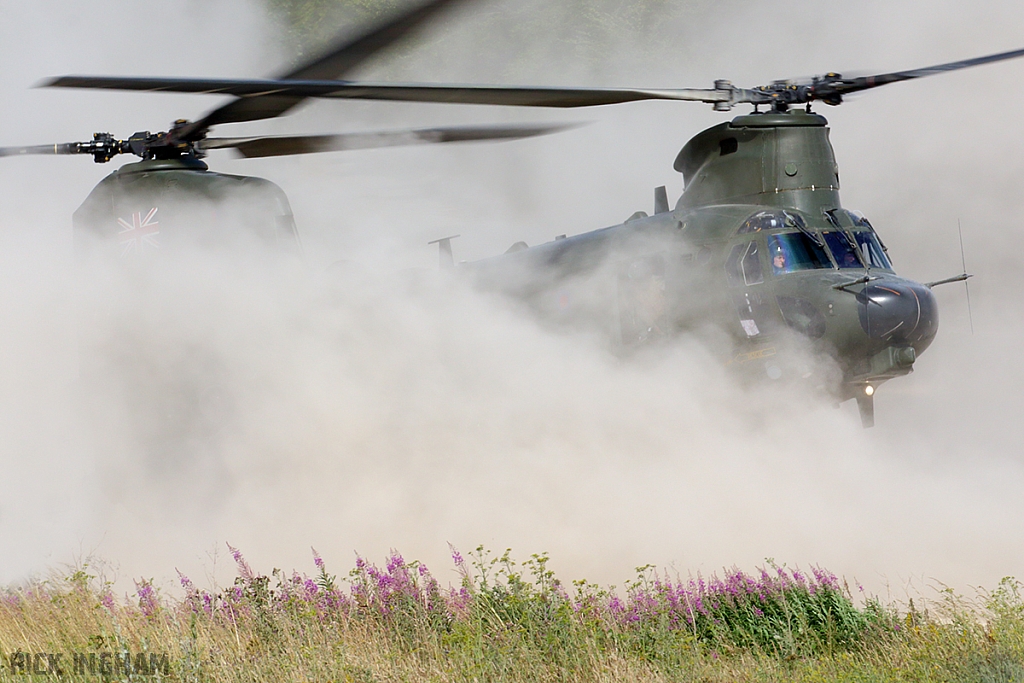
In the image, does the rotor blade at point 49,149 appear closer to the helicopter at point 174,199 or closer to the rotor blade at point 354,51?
the helicopter at point 174,199

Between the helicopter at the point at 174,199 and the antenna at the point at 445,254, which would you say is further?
the antenna at the point at 445,254

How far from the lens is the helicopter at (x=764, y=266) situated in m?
8.20

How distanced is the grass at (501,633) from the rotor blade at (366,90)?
104 inches

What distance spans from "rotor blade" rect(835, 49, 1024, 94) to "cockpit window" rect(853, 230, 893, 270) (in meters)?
1.16

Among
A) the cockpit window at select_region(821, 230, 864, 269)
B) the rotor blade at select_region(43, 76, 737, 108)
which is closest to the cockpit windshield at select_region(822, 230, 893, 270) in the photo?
the cockpit window at select_region(821, 230, 864, 269)

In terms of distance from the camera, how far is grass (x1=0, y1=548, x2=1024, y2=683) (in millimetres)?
5289

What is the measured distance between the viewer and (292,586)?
657 cm

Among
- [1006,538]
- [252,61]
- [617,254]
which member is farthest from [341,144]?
[252,61]

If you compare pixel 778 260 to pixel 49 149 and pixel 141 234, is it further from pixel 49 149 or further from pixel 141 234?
pixel 49 149

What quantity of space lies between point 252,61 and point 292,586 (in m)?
36.5

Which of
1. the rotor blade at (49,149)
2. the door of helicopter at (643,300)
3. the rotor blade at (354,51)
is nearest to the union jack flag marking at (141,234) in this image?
the rotor blade at (49,149)

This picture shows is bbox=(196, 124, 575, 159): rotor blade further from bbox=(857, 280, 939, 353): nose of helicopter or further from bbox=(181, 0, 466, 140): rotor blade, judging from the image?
bbox=(857, 280, 939, 353): nose of helicopter

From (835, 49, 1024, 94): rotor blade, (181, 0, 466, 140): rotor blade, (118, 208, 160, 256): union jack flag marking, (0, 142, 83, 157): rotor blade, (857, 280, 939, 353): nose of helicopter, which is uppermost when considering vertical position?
(0, 142, 83, 157): rotor blade

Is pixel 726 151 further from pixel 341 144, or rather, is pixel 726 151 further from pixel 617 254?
pixel 341 144
